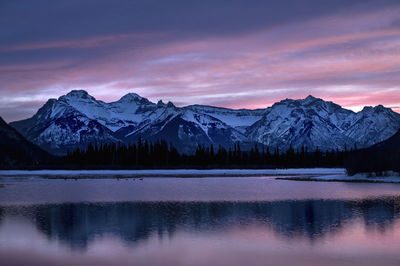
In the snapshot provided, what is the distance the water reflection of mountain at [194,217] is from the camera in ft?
114

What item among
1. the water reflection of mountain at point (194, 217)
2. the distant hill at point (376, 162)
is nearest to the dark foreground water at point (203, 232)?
the water reflection of mountain at point (194, 217)

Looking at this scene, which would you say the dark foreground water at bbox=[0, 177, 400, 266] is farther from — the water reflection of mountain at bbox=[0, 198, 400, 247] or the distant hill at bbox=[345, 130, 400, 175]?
the distant hill at bbox=[345, 130, 400, 175]

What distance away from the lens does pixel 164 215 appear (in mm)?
42938

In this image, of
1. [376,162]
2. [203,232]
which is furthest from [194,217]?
[376,162]

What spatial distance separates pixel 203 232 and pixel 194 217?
7.22 m

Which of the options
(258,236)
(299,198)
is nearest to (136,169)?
(299,198)

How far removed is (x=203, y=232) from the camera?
34219 millimetres

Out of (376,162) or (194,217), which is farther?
(376,162)

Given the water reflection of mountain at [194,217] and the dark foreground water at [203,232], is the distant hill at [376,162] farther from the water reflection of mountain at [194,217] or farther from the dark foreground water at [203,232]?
the water reflection of mountain at [194,217]

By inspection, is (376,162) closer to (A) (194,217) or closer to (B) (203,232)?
(A) (194,217)

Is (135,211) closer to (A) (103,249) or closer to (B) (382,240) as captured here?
(A) (103,249)

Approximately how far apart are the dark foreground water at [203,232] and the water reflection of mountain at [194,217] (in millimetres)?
67

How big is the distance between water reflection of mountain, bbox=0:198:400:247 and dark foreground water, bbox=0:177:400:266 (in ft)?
0.22

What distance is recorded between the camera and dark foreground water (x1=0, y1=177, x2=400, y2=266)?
86.9ft
